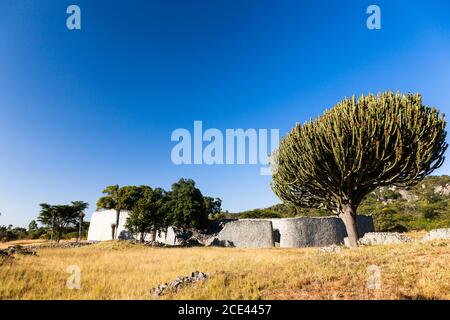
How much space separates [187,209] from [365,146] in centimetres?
2582

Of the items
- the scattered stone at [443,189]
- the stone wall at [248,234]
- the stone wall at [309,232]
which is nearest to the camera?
the stone wall at [309,232]

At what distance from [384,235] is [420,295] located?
14.8 m

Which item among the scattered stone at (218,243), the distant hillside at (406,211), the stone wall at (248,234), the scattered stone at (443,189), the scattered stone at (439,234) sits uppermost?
the scattered stone at (443,189)

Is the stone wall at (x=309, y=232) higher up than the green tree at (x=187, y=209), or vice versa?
the green tree at (x=187, y=209)

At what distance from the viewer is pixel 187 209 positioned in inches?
1401

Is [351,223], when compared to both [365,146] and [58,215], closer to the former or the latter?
[365,146]

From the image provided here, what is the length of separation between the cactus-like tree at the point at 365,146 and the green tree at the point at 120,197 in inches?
1298

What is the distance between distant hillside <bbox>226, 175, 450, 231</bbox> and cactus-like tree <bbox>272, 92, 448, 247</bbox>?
2.32 metres

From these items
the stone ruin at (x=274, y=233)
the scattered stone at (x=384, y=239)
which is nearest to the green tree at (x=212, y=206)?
the stone ruin at (x=274, y=233)

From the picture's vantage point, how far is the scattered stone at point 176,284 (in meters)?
6.80

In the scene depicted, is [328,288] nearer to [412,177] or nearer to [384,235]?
[412,177]

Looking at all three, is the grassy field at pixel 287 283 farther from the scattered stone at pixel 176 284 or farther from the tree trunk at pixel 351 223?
the tree trunk at pixel 351 223

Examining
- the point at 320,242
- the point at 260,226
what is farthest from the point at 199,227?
the point at 320,242

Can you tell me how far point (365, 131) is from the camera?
14.0m
